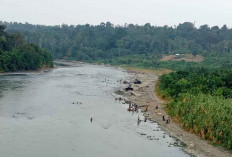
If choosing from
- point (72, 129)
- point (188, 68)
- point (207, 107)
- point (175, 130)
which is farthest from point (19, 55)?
point (207, 107)

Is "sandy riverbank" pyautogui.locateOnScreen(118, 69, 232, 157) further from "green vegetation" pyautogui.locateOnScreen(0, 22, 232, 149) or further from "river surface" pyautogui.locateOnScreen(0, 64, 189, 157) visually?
"river surface" pyautogui.locateOnScreen(0, 64, 189, 157)

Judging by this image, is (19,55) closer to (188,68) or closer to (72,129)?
(188,68)

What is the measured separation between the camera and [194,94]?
5428 cm

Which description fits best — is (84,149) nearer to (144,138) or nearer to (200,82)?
(144,138)

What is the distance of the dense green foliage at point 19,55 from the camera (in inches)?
4104

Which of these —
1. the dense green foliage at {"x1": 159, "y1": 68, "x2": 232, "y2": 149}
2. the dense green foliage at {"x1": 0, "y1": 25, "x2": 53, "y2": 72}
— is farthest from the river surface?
the dense green foliage at {"x1": 0, "y1": 25, "x2": 53, "y2": 72}

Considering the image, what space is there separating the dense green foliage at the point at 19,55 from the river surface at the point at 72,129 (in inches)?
1373

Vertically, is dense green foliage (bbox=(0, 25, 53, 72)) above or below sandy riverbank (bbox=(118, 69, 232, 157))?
above

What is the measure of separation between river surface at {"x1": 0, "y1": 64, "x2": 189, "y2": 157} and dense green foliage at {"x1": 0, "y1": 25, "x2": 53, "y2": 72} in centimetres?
3488

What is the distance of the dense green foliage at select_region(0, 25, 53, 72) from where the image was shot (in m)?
104

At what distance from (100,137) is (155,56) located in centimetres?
13260

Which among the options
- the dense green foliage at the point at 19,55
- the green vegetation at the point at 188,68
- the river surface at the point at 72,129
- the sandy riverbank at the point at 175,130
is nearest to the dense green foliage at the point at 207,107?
the green vegetation at the point at 188,68

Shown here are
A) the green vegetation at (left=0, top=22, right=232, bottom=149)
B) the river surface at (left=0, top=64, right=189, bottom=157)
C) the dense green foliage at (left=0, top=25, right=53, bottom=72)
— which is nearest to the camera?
the river surface at (left=0, top=64, right=189, bottom=157)

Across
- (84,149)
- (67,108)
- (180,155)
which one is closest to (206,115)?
(180,155)
